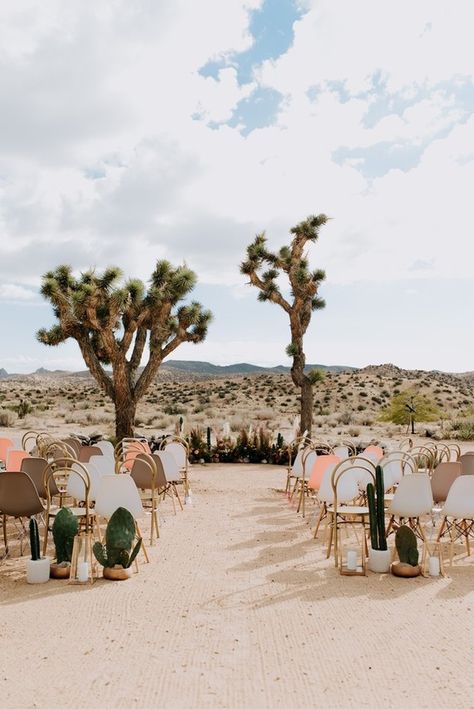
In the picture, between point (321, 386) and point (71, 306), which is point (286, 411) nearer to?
point (321, 386)

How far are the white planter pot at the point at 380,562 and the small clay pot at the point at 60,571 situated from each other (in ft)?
9.15

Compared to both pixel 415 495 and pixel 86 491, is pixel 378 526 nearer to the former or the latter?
pixel 415 495

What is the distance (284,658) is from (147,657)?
84 cm

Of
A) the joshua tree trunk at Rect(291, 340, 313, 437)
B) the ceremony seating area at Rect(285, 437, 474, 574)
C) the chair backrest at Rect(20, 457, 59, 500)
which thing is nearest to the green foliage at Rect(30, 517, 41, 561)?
the chair backrest at Rect(20, 457, 59, 500)

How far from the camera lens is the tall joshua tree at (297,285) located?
17.3 m

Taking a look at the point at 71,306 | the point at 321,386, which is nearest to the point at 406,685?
the point at 71,306

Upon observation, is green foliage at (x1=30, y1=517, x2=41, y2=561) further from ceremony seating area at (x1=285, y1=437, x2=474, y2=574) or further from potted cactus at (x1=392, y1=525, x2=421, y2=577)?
potted cactus at (x1=392, y1=525, x2=421, y2=577)

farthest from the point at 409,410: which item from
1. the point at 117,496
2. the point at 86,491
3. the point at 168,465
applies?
the point at 86,491

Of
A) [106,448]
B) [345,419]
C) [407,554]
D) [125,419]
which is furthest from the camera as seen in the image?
[345,419]

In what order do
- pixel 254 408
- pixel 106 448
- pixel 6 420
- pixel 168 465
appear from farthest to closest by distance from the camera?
pixel 254 408 < pixel 6 420 < pixel 106 448 < pixel 168 465

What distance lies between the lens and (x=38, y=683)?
366cm

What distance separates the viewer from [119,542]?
5.82m

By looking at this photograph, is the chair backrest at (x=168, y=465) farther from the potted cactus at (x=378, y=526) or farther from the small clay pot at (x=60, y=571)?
the potted cactus at (x=378, y=526)

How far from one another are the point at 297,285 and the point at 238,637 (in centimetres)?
1392
